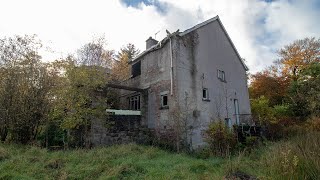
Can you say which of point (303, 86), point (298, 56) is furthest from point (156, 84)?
point (298, 56)

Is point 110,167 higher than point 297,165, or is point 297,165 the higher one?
point 297,165

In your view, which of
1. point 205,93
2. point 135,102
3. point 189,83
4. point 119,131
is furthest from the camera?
point 135,102

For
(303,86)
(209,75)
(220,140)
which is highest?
(209,75)

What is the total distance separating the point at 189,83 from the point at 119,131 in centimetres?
587

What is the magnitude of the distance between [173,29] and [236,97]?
8.84 meters

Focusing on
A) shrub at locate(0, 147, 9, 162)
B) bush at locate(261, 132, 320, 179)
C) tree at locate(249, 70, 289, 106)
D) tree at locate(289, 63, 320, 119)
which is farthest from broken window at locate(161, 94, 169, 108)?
tree at locate(249, 70, 289, 106)

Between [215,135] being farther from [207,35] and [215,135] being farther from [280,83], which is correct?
[280,83]

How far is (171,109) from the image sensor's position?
14.6m

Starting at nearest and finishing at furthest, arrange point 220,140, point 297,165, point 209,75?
point 297,165 < point 220,140 < point 209,75

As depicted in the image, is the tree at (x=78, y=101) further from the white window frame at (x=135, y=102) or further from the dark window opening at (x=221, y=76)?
the dark window opening at (x=221, y=76)

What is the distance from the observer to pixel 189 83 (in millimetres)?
15547

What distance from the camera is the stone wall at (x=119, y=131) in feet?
43.6

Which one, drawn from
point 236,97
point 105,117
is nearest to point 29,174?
point 105,117

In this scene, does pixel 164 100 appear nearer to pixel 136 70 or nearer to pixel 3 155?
pixel 136 70
